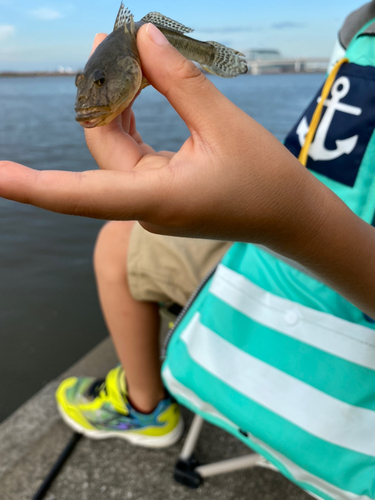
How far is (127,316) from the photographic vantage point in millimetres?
2324

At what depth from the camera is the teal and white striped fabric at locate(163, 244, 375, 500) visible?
1407 mm

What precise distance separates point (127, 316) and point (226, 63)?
1.45 m

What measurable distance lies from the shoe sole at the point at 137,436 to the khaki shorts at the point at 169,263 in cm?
92

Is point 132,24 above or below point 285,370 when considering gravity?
above

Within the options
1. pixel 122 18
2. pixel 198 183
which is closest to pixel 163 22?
pixel 122 18

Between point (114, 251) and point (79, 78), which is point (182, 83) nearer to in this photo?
point (79, 78)

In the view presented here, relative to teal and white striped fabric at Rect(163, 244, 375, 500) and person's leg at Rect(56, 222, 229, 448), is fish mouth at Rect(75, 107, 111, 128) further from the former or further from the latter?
person's leg at Rect(56, 222, 229, 448)

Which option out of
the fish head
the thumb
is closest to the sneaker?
the fish head

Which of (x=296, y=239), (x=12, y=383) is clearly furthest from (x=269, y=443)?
(x=12, y=383)

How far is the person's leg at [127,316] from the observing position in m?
2.29

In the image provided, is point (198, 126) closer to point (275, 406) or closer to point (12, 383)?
point (275, 406)

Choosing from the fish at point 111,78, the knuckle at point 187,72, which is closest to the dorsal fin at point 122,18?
the fish at point 111,78

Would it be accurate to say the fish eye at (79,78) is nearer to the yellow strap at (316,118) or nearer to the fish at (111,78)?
the fish at (111,78)

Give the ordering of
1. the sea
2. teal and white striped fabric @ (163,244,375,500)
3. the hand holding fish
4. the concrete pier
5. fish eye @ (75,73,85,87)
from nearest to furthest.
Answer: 1. the hand holding fish
2. fish eye @ (75,73,85,87)
3. teal and white striped fabric @ (163,244,375,500)
4. the concrete pier
5. the sea
